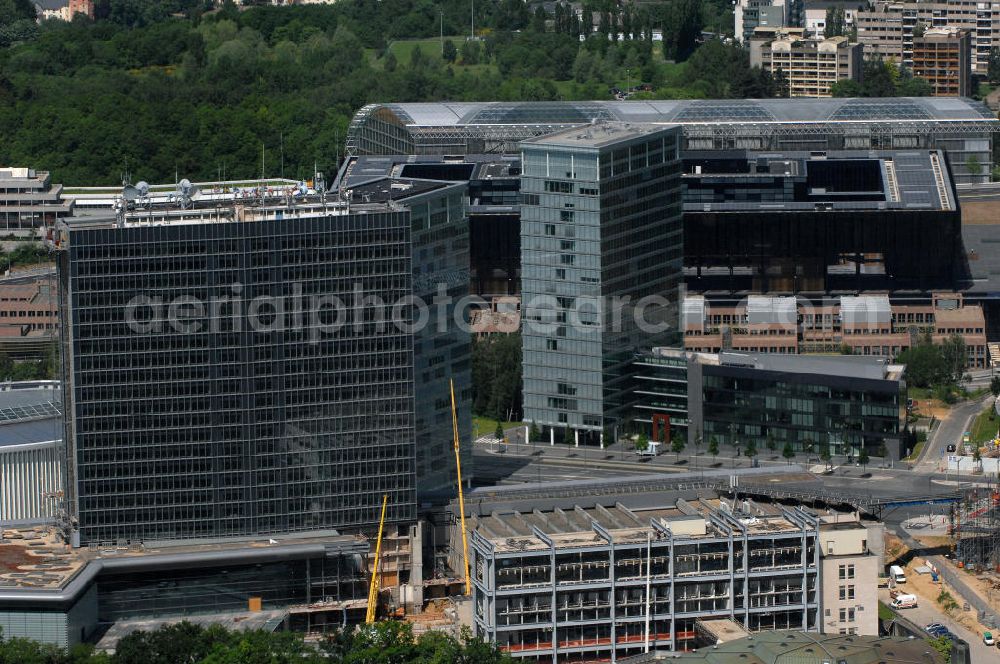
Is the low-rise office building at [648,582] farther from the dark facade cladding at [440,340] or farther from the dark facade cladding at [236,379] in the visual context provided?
the dark facade cladding at [236,379]

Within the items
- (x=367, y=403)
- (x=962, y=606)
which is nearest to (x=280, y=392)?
(x=367, y=403)

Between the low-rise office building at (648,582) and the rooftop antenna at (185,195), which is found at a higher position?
the rooftop antenna at (185,195)

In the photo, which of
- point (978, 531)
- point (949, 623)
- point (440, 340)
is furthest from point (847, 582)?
point (440, 340)

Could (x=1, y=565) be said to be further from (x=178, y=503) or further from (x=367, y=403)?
(x=367, y=403)

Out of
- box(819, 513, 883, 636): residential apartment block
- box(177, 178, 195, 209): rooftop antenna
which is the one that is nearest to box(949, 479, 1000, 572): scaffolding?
box(819, 513, 883, 636): residential apartment block

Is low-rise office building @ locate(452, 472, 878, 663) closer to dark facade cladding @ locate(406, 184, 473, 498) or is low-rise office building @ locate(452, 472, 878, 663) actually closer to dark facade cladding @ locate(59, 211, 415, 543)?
dark facade cladding @ locate(406, 184, 473, 498)

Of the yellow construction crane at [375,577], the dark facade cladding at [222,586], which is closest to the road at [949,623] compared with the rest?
the yellow construction crane at [375,577]
